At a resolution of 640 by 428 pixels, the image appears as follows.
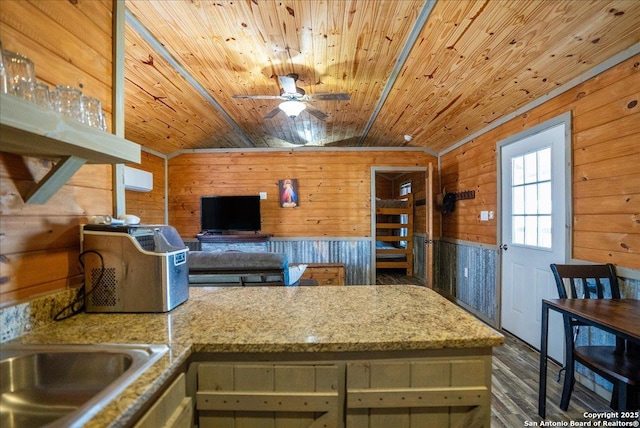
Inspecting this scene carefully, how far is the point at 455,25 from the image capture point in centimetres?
184

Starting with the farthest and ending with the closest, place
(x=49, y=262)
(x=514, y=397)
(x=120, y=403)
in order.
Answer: (x=514, y=397), (x=49, y=262), (x=120, y=403)

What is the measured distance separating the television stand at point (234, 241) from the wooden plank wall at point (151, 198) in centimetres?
77

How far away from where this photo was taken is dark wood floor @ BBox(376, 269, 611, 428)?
1797 mm

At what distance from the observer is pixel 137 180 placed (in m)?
3.79

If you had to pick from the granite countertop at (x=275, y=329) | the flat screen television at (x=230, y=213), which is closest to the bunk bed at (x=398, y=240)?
the flat screen television at (x=230, y=213)

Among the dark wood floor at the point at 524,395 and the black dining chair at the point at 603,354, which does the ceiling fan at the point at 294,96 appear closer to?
the black dining chair at the point at 603,354

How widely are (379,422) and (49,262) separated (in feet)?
4.39

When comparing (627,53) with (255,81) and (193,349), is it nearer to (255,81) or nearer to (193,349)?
(255,81)

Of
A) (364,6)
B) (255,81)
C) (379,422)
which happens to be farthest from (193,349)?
(255,81)

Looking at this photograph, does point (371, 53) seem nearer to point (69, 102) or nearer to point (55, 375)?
point (69, 102)

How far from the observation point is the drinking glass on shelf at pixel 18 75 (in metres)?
0.79

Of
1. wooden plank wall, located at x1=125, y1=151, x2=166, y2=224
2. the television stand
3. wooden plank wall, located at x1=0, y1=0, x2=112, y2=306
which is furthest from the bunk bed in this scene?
wooden plank wall, located at x1=0, y1=0, x2=112, y2=306

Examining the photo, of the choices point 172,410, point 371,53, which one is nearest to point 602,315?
point 172,410

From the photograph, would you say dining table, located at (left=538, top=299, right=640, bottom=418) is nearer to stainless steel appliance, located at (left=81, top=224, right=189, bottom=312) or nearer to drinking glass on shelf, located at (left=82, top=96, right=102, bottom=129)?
stainless steel appliance, located at (left=81, top=224, right=189, bottom=312)
